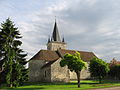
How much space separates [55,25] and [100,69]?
47048 mm

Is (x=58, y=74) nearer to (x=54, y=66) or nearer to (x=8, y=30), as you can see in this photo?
(x=54, y=66)

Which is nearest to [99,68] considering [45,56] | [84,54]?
[45,56]

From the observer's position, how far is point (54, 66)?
48.1 meters

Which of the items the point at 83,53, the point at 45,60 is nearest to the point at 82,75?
the point at 83,53

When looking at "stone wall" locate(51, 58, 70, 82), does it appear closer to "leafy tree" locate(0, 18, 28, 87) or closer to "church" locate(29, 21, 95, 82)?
"church" locate(29, 21, 95, 82)

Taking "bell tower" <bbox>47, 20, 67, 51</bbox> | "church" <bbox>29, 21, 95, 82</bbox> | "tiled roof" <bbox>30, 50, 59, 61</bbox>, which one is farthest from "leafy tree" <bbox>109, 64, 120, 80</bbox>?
"bell tower" <bbox>47, 20, 67, 51</bbox>

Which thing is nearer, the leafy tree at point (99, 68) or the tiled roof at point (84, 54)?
the leafy tree at point (99, 68)

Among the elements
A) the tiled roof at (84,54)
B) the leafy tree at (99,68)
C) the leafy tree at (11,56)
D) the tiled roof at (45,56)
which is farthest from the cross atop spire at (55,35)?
the leafy tree at (11,56)

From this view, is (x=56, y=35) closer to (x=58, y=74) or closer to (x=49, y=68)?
(x=49, y=68)

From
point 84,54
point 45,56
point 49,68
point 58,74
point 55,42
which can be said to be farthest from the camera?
point 55,42

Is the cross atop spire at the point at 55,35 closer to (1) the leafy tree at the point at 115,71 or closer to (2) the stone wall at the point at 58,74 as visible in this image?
(1) the leafy tree at the point at 115,71

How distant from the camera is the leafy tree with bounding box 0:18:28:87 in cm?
3241

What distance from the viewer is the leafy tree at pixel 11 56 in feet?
106

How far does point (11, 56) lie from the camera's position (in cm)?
3362
